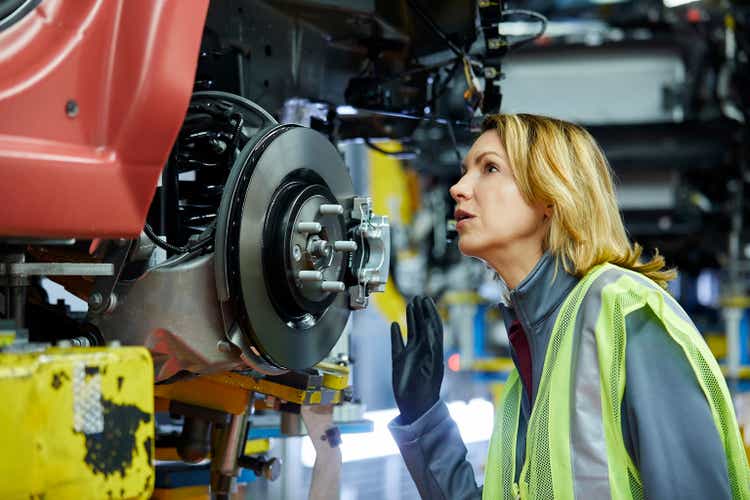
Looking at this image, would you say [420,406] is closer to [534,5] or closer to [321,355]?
[321,355]

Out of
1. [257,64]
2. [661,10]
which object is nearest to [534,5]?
[661,10]

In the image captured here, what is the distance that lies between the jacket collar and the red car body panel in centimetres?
76

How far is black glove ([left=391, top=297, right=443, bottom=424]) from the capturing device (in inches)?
77.7

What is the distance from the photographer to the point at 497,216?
1.85m

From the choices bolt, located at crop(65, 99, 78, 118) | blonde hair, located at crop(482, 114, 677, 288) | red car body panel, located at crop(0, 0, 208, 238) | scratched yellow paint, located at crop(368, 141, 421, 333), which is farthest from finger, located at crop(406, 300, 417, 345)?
scratched yellow paint, located at crop(368, 141, 421, 333)

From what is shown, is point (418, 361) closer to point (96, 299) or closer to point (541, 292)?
point (541, 292)

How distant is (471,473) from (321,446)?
1.82 ft

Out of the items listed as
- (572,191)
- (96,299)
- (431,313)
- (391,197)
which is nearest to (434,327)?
(431,313)

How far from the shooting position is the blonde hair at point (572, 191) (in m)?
1.79

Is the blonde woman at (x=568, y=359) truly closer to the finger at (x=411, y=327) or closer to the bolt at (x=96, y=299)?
the finger at (x=411, y=327)

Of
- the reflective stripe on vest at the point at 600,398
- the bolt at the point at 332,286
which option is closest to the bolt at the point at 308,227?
the bolt at the point at 332,286

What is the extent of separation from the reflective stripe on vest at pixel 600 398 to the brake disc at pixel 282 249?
513mm

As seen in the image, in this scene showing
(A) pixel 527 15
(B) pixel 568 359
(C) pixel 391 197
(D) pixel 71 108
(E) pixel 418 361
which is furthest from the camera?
(C) pixel 391 197

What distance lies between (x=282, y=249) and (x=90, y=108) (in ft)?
1.84
